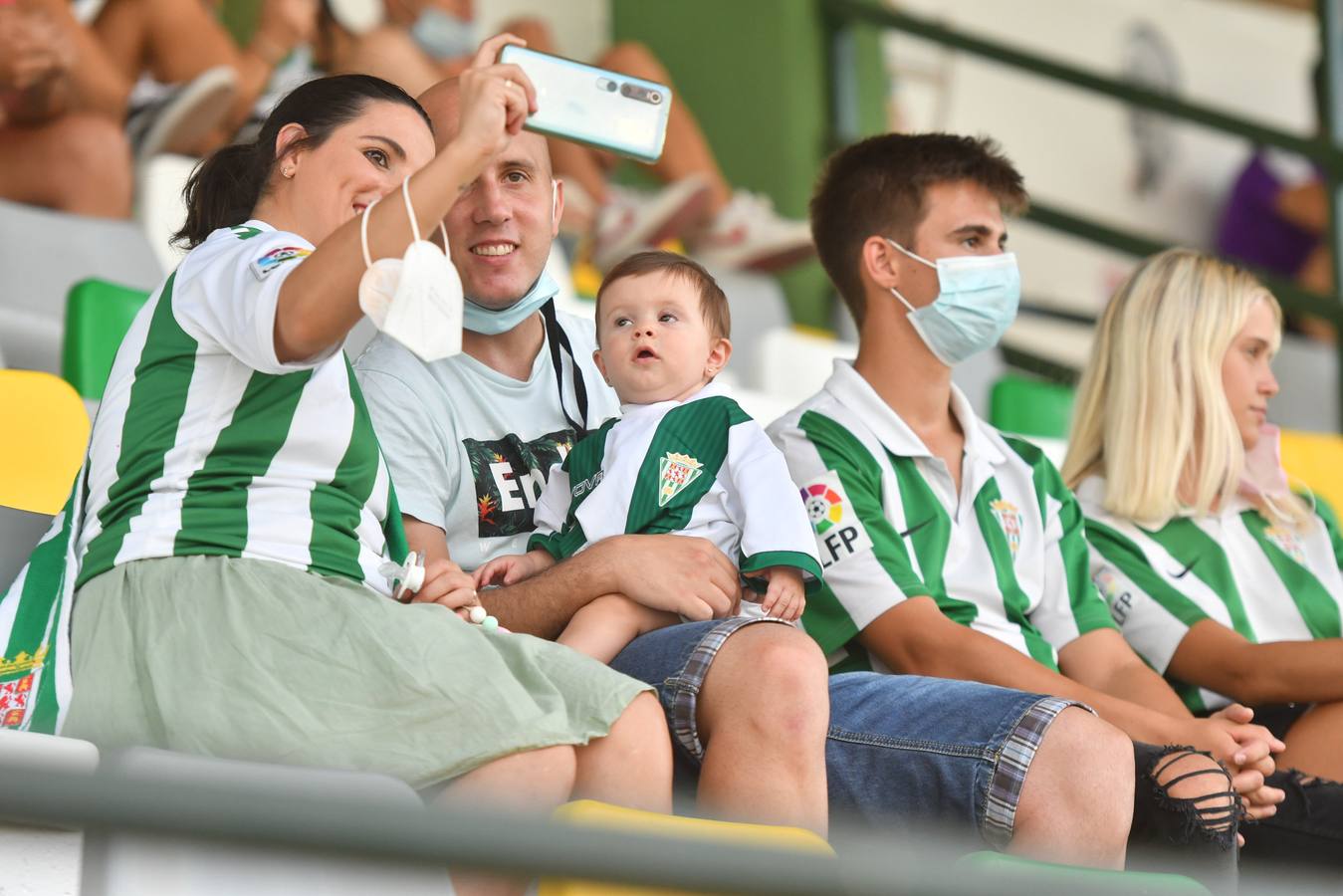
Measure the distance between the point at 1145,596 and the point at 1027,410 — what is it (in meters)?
1.24

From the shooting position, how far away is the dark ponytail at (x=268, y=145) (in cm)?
182

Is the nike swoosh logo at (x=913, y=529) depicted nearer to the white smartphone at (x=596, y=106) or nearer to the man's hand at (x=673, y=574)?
the man's hand at (x=673, y=574)

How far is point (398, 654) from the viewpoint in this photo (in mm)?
1560

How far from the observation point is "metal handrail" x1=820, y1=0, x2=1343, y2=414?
484cm

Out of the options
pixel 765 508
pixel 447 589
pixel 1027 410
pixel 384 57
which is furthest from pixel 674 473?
pixel 384 57

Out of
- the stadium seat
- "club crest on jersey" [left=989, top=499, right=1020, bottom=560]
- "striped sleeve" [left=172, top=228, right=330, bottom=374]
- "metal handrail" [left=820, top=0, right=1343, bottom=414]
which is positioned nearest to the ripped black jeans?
"club crest on jersey" [left=989, top=499, right=1020, bottom=560]

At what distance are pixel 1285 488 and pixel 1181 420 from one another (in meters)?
0.25

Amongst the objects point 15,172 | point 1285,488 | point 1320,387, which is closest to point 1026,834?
point 1285,488

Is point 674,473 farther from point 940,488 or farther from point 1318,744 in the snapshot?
point 1318,744

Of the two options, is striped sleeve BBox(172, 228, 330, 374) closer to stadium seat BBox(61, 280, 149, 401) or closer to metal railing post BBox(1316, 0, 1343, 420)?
stadium seat BBox(61, 280, 149, 401)

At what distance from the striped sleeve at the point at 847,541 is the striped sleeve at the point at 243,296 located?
0.78 metres

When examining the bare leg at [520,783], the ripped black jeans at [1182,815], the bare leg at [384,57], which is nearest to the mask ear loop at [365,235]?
the bare leg at [520,783]

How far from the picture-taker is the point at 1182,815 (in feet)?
6.04

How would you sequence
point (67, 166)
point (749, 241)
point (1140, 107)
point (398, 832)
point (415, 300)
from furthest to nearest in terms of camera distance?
point (1140, 107), point (749, 241), point (67, 166), point (415, 300), point (398, 832)
